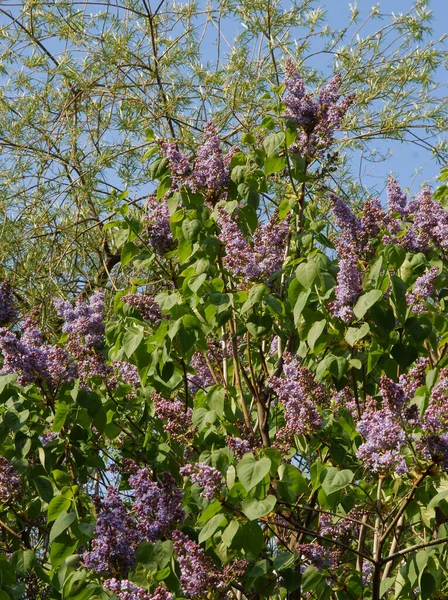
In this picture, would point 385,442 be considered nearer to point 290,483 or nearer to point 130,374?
point 290,483

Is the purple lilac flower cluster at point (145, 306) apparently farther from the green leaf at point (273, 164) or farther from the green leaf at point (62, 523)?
the green leaf at point (62, 523)

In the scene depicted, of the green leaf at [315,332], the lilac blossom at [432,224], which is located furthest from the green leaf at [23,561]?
the lilac blossom at [432,224]

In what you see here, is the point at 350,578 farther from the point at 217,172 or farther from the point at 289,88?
the point at 289,88

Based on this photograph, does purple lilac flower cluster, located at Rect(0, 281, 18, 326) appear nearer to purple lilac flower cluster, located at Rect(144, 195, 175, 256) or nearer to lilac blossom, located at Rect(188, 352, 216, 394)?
purple lilac flower cluster, located at Rect(144, 195, 175, 256)

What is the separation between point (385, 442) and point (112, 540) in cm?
87

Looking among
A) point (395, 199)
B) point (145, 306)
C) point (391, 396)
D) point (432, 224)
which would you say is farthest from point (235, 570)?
point (395, 199)

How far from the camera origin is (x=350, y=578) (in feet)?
11.6

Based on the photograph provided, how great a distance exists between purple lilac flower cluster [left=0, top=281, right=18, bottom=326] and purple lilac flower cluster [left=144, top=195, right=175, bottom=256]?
27.1 inches

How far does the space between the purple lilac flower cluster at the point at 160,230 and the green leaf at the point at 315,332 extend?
907mm

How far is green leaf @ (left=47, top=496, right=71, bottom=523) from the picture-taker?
292cm

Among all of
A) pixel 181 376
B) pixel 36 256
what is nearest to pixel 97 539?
pixel 181 376

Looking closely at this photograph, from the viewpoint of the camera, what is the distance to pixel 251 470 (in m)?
2.63

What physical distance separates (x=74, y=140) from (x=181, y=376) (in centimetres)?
313

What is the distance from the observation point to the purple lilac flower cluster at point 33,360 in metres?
3.12
